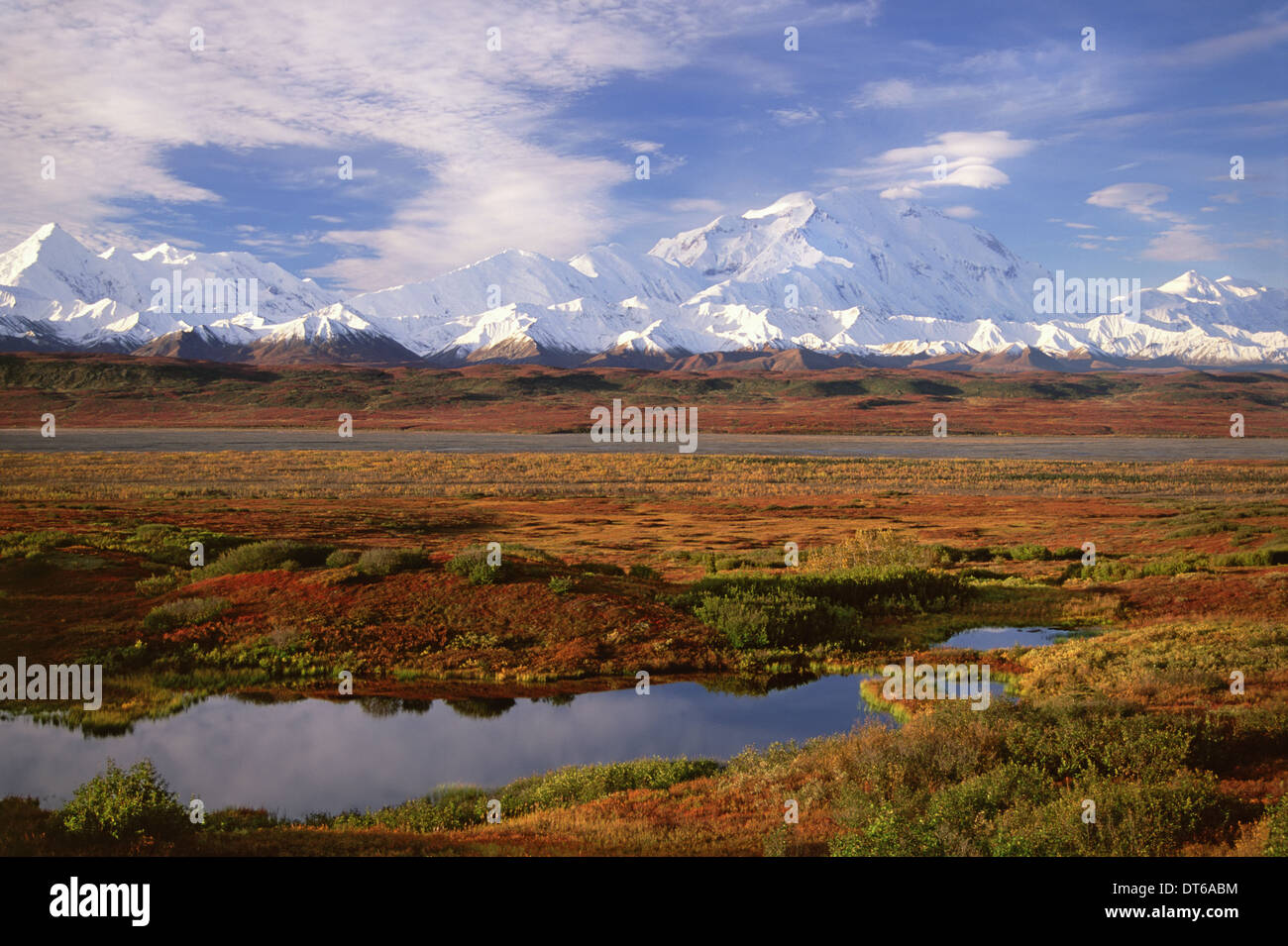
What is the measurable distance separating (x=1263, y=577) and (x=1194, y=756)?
63.1ft

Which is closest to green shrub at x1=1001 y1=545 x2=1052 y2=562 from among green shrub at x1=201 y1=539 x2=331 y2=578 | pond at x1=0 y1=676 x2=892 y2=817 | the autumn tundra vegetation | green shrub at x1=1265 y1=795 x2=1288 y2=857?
the autumn tundra vegetation

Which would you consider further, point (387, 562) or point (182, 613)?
point (387, 562)

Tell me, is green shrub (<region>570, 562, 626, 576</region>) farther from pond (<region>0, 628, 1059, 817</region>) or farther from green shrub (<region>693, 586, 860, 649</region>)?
pond (<region>0, 628, 1059, 817</region>)

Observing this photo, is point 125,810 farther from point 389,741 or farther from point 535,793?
point 389,741

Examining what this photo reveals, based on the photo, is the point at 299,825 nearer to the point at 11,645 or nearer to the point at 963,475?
the point at 11,645

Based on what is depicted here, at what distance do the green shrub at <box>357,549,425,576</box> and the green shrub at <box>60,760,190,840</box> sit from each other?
15299 millimetres

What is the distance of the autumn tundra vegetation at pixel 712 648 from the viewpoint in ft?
35.3

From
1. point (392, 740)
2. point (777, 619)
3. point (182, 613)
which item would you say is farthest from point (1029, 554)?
point (182, 613)

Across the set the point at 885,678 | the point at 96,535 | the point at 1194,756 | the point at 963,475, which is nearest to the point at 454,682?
the point at 885,678

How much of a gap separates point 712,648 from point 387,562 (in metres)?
9.89

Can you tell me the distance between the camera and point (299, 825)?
12.7m

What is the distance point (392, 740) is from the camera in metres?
17.3

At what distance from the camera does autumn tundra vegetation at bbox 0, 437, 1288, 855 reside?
35.3ft

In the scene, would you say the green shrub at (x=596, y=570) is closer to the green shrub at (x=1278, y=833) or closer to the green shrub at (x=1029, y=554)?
the green shrub at (x=1029, y=554)
